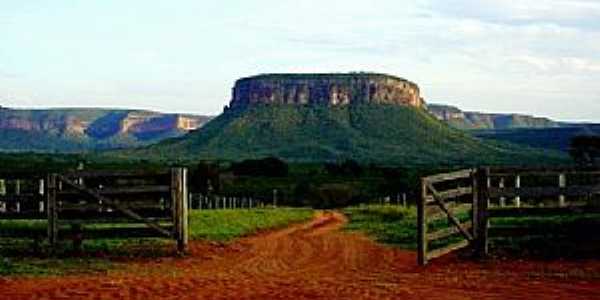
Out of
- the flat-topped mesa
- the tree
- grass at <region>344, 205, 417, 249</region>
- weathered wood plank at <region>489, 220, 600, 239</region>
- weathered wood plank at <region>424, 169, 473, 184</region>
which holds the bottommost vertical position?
grass at <region>344, 205, 417, 249</region>

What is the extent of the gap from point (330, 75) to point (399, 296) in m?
170

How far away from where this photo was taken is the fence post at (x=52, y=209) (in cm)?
2139

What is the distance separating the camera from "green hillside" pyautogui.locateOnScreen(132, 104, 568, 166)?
154m

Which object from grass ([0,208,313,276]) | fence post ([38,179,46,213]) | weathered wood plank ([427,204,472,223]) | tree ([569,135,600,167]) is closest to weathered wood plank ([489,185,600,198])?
weathered wood plank ([427,204,472,223])

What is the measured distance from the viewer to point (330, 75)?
183 metres

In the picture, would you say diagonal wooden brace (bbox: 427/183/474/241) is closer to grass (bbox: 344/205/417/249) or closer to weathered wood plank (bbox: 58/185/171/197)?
grass (bbox: 344/205/417/249)

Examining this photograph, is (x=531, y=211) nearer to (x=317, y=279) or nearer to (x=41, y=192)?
(x=317, y=279)

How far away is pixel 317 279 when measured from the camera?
1694 cm

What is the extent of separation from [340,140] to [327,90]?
20148 mm

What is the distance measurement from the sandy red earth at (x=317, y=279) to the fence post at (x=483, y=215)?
0.63 m

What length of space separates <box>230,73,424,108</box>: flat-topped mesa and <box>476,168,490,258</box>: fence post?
158m

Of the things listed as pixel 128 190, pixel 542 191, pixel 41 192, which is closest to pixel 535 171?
pixel 542 191

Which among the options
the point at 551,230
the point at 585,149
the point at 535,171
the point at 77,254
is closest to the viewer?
the point at 535,171

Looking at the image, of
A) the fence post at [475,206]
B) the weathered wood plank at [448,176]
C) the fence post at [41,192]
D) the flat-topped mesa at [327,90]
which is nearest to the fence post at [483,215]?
the fence post at [475,206]
